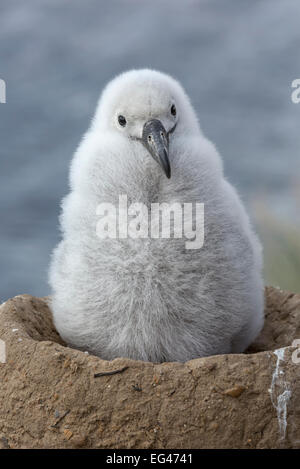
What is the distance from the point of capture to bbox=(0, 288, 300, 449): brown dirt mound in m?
2.64

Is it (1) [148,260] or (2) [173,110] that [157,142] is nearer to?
(2) [173,110]

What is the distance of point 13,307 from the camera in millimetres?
3430

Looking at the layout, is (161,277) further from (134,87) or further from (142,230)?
(134,87)

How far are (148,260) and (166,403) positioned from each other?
0.58 m

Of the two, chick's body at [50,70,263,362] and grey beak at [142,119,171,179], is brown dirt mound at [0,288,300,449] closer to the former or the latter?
chick's body at [50,70,263,362]

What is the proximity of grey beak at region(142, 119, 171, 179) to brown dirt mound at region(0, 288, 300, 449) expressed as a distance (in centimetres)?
80

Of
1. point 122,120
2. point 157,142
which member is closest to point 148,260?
point 157,142

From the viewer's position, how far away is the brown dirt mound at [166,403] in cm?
264

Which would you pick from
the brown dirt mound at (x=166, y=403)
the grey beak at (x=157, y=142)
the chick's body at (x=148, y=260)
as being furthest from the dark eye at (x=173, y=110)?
the brown dirt mound at (x=166, y=403)

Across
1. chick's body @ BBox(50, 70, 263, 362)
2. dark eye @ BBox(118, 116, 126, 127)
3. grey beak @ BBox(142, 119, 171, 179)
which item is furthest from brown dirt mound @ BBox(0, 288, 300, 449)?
dark eye @ BBox(118, 116, 126, 127)

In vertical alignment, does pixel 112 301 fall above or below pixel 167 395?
above
